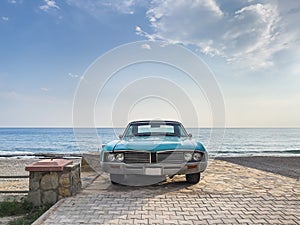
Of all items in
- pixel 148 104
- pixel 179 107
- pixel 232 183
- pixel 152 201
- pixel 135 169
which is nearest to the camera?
pixel 152 201

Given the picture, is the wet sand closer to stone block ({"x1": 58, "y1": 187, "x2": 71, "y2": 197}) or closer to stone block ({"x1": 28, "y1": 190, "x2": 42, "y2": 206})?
stone block ({"x1": 58, "y1": 187, "x2": 71, "y2": 197})

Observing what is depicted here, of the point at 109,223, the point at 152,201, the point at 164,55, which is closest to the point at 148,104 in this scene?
the point at 164,55

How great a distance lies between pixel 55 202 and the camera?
490 centimetres

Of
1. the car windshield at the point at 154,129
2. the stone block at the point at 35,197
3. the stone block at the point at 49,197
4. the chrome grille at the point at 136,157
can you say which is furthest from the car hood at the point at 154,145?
the stone block at the point at 35,197

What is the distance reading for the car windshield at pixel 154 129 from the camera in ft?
23.5

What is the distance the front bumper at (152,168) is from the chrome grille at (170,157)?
9cm

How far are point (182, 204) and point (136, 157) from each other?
1424 millimetres

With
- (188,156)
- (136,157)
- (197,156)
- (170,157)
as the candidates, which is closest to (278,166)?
(197,156)

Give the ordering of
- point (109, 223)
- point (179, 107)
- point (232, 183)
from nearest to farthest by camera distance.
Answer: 1. point (109, 223)
2. point (232, 183)
3. point (179, 107)

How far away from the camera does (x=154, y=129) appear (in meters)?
7.27

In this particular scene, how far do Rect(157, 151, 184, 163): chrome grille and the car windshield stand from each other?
1501mm

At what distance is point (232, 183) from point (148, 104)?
497cm

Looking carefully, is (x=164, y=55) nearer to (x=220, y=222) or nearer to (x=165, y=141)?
(x=165, y=141)

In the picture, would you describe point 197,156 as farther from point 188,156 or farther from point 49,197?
point 49,197
